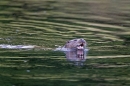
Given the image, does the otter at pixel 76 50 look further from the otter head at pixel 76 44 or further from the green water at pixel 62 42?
the green water at pixel 62 42

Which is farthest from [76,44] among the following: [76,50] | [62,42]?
[62,42]

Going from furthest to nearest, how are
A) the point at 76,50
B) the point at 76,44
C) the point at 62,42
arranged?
the point at 62,42, the point at 76,50, the point at 76,44

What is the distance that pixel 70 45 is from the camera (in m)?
14.3

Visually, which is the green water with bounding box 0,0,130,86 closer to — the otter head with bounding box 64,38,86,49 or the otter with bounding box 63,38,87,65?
the otter with bounding box 63,38,87,65

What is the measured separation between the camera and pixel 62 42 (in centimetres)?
1529

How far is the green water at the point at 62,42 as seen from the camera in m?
11.5

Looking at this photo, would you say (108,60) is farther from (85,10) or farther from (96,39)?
(85,10)

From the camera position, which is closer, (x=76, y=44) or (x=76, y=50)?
(x=76, y=44)

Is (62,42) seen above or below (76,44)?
below

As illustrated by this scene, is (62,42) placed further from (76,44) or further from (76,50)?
(76,44)

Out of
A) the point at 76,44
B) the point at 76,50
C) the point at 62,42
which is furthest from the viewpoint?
the point at 62,42

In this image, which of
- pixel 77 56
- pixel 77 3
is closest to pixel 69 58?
pixel 77 56

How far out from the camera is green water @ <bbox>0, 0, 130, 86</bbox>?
1149 cm

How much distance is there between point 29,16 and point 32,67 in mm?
9882
